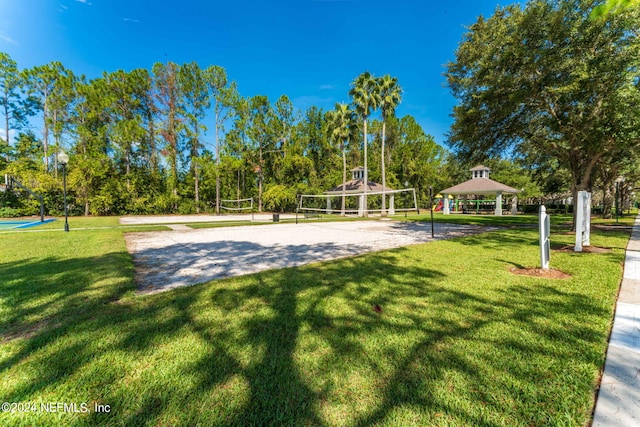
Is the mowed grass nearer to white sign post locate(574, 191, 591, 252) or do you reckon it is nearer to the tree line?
white sign post locate(574, 191, 591, 252)

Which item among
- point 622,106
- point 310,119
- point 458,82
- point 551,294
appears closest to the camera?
point 551,294

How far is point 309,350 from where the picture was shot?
7.62 ft

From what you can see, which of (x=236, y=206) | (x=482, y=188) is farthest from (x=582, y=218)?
(x=236, y=206)

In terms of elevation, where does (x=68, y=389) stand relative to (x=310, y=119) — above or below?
below

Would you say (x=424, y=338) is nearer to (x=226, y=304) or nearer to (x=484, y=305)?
(x=484, y=305)

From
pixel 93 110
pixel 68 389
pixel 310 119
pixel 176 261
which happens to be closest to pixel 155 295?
pixel 68 389

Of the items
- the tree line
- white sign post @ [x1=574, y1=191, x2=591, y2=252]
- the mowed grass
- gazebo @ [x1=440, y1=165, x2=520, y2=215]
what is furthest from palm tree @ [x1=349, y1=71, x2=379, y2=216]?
the mowed grass

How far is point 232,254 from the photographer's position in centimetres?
676

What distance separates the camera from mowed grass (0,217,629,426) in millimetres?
1660

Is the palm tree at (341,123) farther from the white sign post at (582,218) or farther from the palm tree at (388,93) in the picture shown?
the white sign post at (582,218)

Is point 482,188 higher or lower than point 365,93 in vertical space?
lower

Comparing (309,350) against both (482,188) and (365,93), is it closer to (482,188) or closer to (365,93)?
(365,93)

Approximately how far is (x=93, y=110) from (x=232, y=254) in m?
29.7

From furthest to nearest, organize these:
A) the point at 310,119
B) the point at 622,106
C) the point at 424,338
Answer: the point at 310,119 < the point at 622,106 < the point at 424,338
